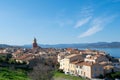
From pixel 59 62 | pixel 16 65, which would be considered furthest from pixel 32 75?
pixel 59 62

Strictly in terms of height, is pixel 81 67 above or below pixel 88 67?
below

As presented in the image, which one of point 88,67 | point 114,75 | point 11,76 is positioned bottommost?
point 114,75

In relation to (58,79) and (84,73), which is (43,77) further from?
(84,73)

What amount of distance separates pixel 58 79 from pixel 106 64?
21.1 metres

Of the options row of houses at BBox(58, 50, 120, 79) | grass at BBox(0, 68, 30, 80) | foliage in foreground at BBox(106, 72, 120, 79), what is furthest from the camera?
row of houses at BBox(58, 50, 120, 79)

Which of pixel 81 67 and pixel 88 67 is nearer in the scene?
pixel 88 67

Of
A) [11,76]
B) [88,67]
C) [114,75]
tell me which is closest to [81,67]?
[88,67]

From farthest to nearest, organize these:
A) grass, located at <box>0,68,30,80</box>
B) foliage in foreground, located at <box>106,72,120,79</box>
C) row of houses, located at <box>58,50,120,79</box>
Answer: row of houses, located at <box>58,50,120,79</box> < foliage in foreground, located at <box>106,72,120,79</box> < grass, located at <box>0,68,30,80</box>

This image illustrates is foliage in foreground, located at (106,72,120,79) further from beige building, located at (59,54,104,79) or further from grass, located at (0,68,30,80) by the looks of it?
grass, located at (0,68,30,80)

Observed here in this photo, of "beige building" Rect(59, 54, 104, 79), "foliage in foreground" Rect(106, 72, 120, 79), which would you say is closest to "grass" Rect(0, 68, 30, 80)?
"beige building" Rect(59, 54, 104, 79)

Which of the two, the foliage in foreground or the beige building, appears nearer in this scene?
the foliage in foreground

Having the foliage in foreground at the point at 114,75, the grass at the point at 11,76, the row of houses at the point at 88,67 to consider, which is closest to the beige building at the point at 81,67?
the row of houses at the point at 88,67

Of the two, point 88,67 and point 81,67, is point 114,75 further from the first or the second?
point 81,67

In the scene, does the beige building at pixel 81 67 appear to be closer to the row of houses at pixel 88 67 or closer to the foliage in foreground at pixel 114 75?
the row of houses at pixel 88 67
